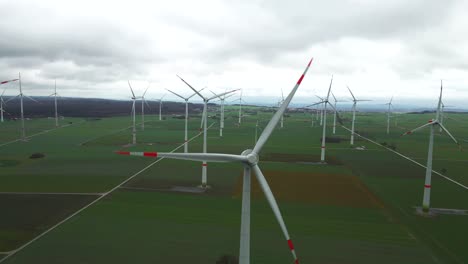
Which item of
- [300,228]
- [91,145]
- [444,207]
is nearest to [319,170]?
[444,207]

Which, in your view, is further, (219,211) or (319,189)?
(319,189)

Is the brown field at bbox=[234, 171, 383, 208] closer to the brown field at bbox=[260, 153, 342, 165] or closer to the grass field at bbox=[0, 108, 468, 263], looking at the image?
the grass field at bbox=[0, 108, 468, 263]

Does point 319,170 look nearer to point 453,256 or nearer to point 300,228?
point 300,228

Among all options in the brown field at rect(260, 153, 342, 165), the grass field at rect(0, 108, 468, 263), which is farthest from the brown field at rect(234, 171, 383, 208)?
the brown field at rect(260, 153, 342, 165)

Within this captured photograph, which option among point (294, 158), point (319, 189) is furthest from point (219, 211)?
point (294, 158)

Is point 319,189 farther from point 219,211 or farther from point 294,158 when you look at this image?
point 294,158

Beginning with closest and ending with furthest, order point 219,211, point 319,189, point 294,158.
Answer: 1. point 219,211
2. point 319,189
3. point 294,158
